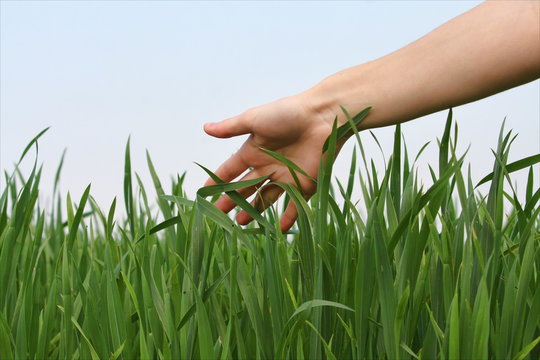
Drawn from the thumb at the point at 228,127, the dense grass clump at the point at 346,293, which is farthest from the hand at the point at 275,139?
the dense grass clump at the point at 346,293

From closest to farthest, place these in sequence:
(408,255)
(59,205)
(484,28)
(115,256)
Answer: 1. (408,255)
2. (484,28)
3. (115,256)
4. (59,205)

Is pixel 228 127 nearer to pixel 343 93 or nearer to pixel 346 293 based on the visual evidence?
pixel 343 93

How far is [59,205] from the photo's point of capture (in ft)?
6.11

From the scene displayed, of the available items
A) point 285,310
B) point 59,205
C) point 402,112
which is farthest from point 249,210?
point 59,205

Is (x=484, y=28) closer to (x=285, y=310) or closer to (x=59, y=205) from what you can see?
(x=285, y=310)

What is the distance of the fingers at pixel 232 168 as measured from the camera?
4.64 ft

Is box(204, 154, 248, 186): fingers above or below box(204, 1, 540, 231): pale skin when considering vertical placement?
below

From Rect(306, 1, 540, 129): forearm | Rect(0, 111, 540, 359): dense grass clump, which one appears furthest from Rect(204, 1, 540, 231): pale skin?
Rect(0, 111, 540, 359): dense grass clump

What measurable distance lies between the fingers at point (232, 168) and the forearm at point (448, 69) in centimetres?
23

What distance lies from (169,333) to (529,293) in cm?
61

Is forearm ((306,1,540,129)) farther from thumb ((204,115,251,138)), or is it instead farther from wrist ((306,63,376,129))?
thumb ((204,115,251,138))

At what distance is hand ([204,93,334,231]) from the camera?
4.23 feet

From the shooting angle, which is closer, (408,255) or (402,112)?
(408,255)

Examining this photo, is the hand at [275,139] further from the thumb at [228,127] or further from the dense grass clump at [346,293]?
the dense grass clump at [346,293]
